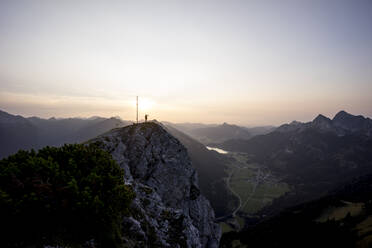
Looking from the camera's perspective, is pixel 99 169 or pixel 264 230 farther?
pixel 264 230

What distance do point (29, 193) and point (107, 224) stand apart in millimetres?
6514

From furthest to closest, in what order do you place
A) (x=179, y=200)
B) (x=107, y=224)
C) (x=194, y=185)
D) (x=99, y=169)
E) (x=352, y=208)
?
1. (x=352, y=208)
2. (x=194, y=185)
3. (x=179, y=200)
4. (x=99, y=169)
5. (x=107, y=224)

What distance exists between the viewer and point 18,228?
12391 millimetres

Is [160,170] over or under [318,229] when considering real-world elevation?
over

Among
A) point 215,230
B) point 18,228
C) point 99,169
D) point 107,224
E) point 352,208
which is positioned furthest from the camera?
point 352,208

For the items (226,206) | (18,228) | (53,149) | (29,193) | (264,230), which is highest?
(53,149)

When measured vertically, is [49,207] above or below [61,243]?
above

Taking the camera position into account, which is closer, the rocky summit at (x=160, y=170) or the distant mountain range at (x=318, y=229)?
the rocky summit at (x=160, y=170)

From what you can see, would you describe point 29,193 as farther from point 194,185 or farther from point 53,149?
point 194,185

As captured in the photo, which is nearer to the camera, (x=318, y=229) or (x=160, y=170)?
(x=160, y=170)

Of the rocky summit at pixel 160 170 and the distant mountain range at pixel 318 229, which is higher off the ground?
the rocky summit at pixel 160 170

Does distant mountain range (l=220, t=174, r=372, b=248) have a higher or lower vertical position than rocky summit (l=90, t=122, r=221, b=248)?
lower

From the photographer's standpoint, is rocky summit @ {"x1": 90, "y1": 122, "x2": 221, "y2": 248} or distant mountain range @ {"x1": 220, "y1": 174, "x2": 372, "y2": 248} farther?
distant mountain range @ {"x1": 220, "y1": 174, "x2": 372, "y2": 248}

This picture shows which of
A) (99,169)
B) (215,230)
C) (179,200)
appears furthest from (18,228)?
(215,230)
